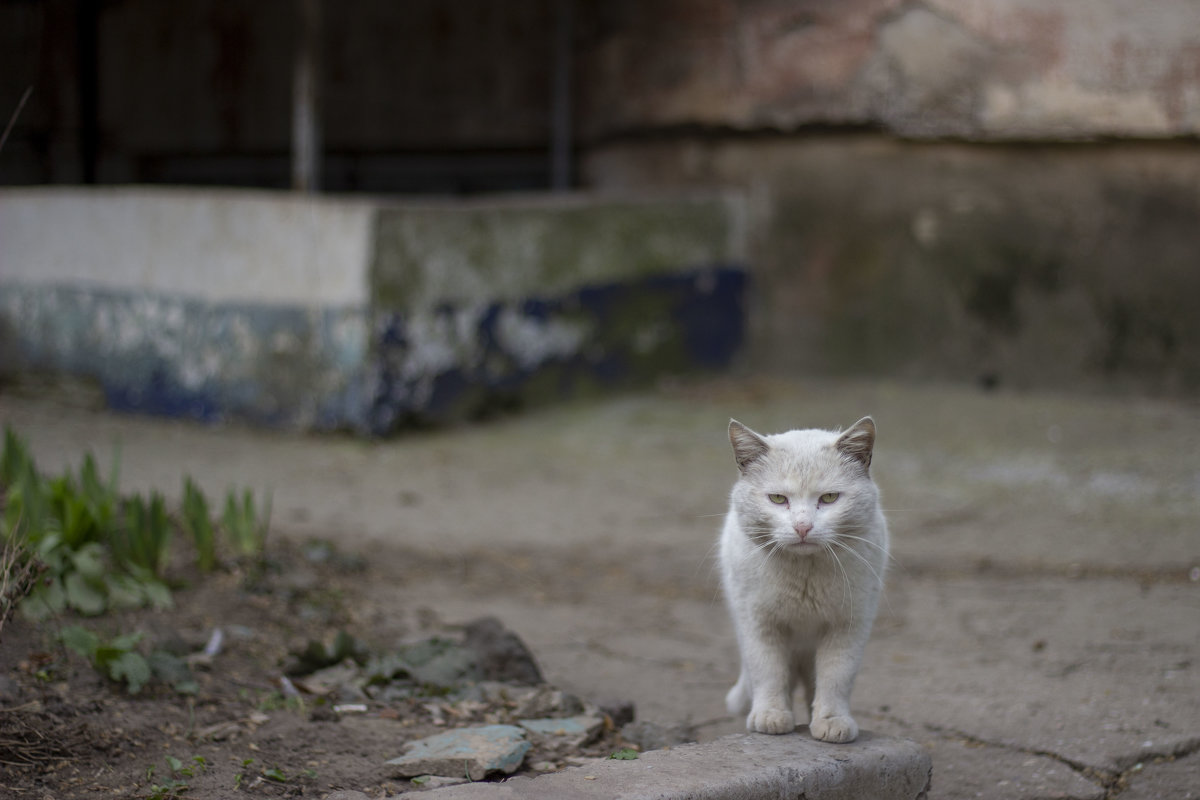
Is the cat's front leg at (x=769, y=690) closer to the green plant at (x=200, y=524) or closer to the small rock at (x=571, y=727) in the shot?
→ the small rock at (x=571, y=727)

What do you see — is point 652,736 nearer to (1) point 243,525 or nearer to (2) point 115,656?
(2) point 115,656

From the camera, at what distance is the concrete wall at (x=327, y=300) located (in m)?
5.95

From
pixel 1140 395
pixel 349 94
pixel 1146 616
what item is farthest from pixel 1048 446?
pixel 349 94

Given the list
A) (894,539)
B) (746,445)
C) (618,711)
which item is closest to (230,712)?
(618,711)

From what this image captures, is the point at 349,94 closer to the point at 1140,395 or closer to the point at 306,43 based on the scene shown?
the point at 306,43

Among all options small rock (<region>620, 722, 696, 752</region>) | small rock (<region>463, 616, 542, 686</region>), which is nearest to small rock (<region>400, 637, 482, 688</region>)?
small rock (<region>463, 616, 542, 686</region>)

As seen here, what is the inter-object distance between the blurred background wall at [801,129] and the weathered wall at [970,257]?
13 mm

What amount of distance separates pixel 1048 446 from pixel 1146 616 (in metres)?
2.21

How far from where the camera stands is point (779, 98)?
7.24m

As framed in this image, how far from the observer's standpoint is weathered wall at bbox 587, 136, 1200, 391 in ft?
21.1

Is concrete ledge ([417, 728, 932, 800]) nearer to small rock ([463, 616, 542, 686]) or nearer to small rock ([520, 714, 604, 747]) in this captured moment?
small rock ([520, 714, 604, 747])

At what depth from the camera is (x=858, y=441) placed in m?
2.54

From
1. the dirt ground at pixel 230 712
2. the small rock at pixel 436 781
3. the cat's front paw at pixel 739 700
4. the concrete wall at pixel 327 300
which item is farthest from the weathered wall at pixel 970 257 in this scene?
the small rock at pixel 436 781

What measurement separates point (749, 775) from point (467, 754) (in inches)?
25.0
